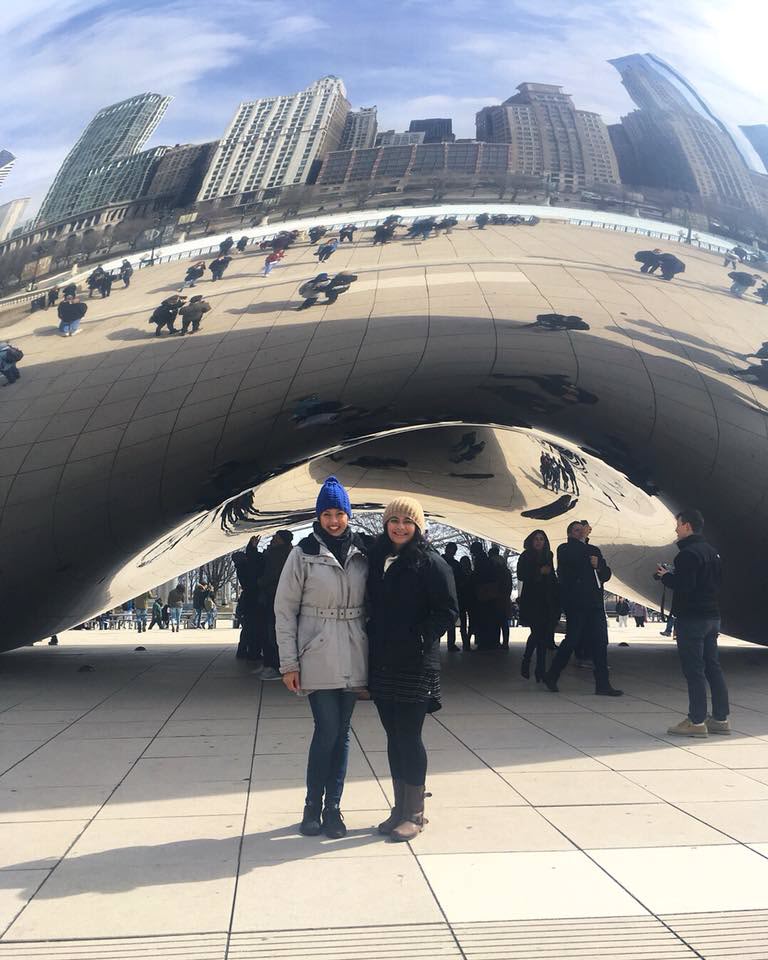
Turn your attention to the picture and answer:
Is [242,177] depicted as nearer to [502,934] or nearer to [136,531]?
[136,531]

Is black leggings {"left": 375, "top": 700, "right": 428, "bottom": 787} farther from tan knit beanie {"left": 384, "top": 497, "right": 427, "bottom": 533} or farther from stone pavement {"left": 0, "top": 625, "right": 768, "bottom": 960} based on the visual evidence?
tan knit beanie {"left": 384, "top": 497, "right": 427, "bottom": 533}

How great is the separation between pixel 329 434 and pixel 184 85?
109 inches

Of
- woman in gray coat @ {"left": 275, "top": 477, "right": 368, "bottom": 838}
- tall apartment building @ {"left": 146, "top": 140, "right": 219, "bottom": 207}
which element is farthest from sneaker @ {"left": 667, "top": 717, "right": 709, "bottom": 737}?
tall apartment building @ {"left": 146, "top": 140, "right": 219, "bottom": 207}

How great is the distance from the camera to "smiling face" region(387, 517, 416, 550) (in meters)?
→ 3.92

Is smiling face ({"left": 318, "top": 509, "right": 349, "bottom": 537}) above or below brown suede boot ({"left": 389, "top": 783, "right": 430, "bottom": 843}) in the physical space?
above

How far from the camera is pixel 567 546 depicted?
26.6 feet

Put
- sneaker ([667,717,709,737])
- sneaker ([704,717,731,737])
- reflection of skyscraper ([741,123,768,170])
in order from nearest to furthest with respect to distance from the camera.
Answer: sneaker ([667,717,709,737]), sneaker ([704,717,731,737]), reflection of skyscraper ([741,123,768,170])

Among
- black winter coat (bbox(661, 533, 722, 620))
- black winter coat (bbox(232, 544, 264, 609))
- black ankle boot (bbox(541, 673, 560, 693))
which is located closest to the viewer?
black winter coat (bbox(661, 533, 722, 620))

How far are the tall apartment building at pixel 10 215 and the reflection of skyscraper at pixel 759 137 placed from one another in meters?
5.38

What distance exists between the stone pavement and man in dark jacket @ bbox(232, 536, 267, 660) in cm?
308

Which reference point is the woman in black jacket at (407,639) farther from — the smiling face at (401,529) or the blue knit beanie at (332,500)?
the blue knit beanie at (332,500)

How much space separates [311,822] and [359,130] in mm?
4696

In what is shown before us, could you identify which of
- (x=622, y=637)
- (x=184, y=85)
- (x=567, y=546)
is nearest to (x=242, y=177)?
(x=184, y=85)

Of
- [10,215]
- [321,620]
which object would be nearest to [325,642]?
[321,620]
